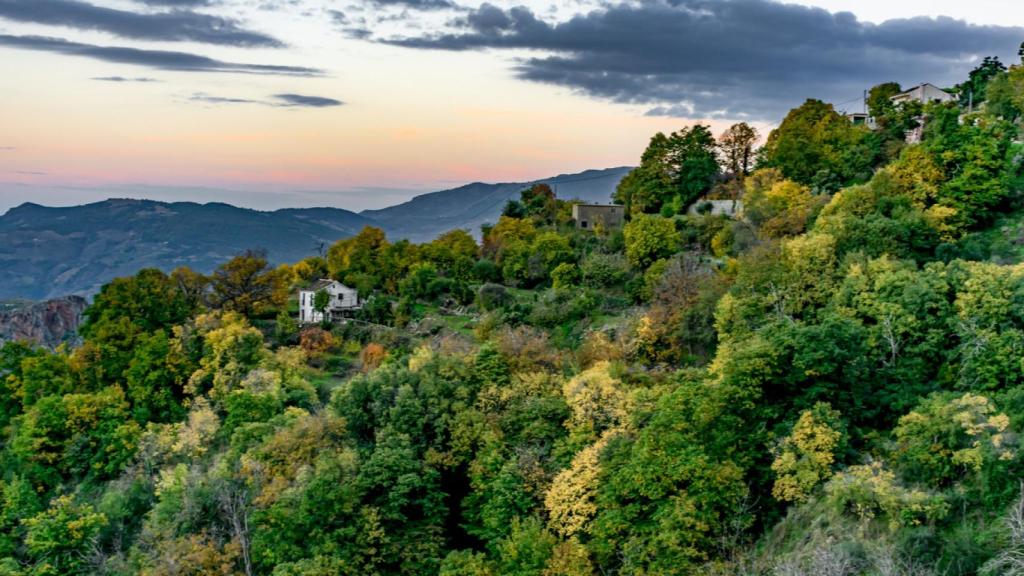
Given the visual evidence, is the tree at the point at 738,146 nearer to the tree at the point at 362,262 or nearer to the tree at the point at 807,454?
the tree at the point at 362,262

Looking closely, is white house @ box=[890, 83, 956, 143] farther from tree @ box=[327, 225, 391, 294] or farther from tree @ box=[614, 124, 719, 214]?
tree @ box=[327, 225, 391, 294]

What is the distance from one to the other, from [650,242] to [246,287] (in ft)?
85.3

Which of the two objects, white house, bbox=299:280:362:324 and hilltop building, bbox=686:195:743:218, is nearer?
hilltop building, bbox=686:195:743:218

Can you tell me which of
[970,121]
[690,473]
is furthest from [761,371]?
[970,121]

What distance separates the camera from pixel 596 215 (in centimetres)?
5794

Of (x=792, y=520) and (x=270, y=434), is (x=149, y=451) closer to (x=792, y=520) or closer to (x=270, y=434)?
(x=270, y=434)

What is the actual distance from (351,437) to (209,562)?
631 centimetres

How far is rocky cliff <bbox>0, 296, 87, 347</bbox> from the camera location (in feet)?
207

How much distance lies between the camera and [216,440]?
36156 millimetres

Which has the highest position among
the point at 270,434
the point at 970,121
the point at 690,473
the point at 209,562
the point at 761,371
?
the point at 970,121

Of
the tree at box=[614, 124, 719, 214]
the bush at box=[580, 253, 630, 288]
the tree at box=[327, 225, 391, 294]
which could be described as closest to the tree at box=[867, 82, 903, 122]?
the tree at box=[614, 124, 719, 214]

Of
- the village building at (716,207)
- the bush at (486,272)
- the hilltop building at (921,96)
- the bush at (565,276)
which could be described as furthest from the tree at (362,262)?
the hilltop building at (921,96)

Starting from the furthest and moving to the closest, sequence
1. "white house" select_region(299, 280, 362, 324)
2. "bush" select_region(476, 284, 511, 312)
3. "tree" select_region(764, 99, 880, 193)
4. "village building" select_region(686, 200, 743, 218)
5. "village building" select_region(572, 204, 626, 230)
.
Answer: "village building" select_region(572, 204, 626, 230) → "white house" select_region(299, 280, 362, 324) → "village building" select_region(686, 200, 743, 218) → "bush" select_region(476, 284, 511, 312) → "tree" select_region(764, 99, 880, 193)

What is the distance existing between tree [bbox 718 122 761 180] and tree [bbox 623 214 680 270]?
13.1 metres
